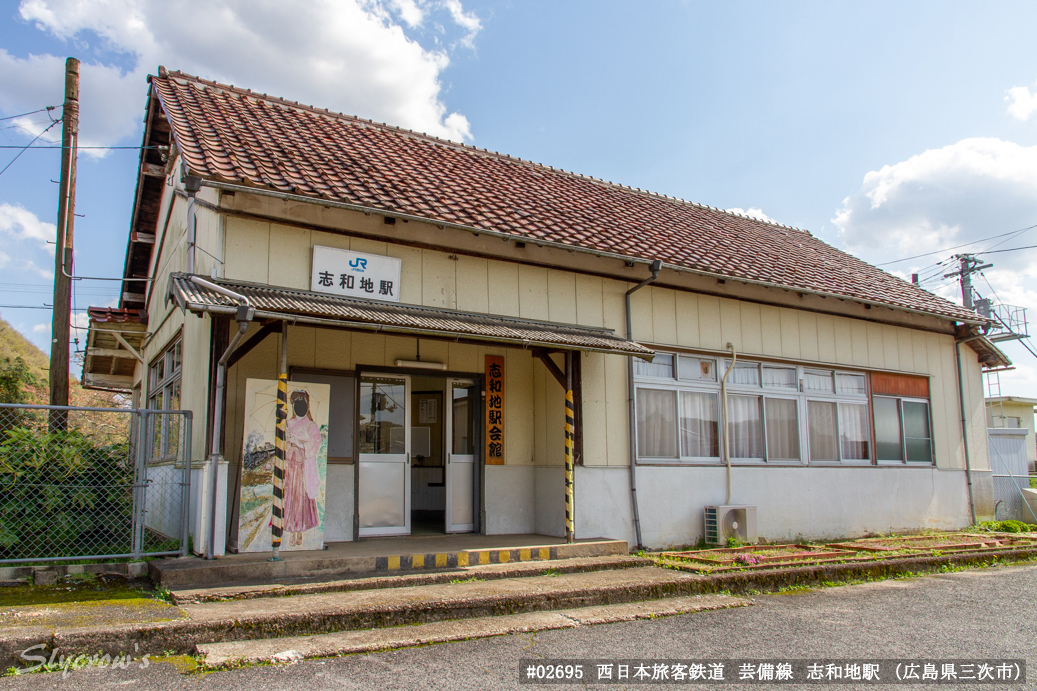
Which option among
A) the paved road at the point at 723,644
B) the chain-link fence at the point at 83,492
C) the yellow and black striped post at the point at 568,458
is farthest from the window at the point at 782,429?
the chain-link fence at the point at 83,492

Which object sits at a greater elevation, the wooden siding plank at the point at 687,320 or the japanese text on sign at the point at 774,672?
the wooden siding plank at the point at 687,320

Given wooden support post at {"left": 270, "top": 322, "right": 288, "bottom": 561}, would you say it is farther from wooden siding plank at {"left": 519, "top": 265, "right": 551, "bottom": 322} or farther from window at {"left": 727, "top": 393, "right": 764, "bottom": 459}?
window at {"left": 727, "top": 393, "right": 764, "bottom": 459}

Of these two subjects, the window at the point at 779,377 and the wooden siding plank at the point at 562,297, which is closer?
the wooden siding plank at the point at 562,297

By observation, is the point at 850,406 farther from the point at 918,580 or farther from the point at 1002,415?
the point at 1002,415

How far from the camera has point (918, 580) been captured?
849cm

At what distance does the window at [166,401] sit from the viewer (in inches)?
368

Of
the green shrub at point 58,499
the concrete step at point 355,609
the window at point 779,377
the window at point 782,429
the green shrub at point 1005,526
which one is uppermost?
the window at point 779,377

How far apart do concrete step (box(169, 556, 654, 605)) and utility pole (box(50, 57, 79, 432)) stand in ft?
19.9

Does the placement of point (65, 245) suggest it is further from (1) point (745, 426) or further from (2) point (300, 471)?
(1) point (745, 426)

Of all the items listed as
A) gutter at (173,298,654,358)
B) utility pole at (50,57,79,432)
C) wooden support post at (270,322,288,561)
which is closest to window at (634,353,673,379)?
gutter at (173,298,654,358)

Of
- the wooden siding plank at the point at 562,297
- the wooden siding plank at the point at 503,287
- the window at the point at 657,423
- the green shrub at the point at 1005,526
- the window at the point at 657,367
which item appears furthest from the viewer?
the green shrub at the point at 1005,526

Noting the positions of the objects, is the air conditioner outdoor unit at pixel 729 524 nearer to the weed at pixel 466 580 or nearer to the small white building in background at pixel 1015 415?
the weed at pixel 466 580

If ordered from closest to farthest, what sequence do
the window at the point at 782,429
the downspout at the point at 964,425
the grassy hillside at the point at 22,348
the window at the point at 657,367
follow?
1. the window at the point at 657,367
2. the window at the point at 782,429
3. the downspout at the point at 964,425
4. the grassy hillside at the point at 22,348

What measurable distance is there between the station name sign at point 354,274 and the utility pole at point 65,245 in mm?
5438
